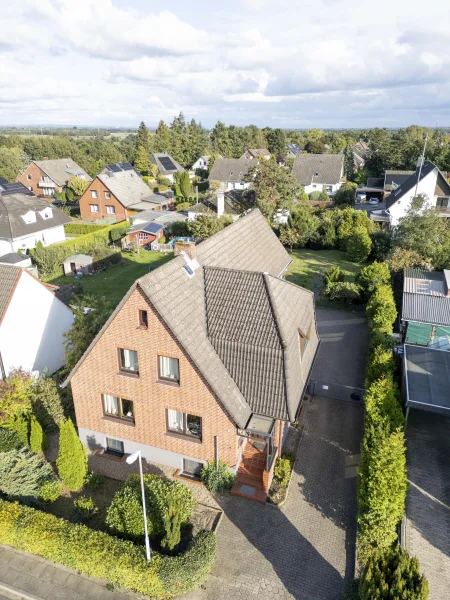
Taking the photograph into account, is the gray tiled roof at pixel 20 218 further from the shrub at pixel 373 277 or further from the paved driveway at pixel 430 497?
the paved driveway at pixel 430 497

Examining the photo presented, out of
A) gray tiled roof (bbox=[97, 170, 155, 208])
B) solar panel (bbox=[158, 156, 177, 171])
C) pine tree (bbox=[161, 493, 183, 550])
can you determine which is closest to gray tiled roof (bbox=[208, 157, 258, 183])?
solar panel (bbox=[158, 156, 177, 171])

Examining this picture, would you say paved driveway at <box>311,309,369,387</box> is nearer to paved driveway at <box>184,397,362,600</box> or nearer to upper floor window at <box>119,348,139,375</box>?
paved driveway at <box>184,397,362,600</box>

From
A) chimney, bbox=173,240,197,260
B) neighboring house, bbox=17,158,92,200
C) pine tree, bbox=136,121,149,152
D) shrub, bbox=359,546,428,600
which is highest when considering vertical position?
pine tree, bbox=136,121,149,152

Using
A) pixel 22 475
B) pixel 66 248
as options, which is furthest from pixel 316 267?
pixel 22 475

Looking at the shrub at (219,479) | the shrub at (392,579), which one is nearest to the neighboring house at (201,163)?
the shrub at (219,479)

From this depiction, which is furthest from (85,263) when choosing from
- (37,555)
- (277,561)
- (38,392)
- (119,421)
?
(277,561)

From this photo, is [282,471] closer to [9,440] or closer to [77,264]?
[9,440]

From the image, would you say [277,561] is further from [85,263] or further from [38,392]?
[85,263]
